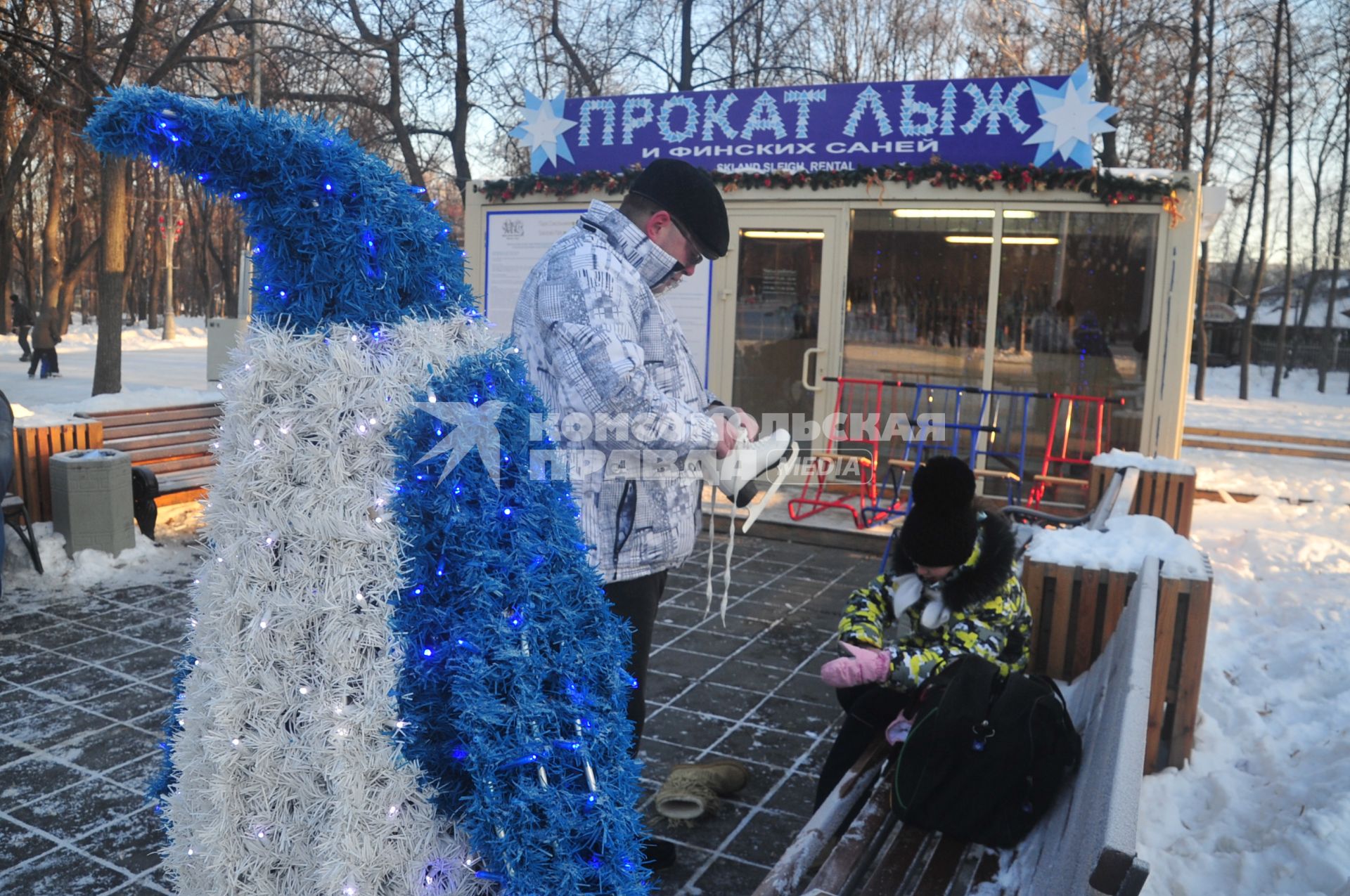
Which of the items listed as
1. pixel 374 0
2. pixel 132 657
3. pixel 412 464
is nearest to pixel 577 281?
pixel 412 464

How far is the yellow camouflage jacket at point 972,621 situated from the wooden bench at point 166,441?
216 inches

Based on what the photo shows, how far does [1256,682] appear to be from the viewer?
4.57 metres

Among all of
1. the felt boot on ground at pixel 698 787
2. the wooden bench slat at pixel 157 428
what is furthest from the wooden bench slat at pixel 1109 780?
the wooden bench slat at pixel 157 428

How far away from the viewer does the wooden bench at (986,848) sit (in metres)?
1.88

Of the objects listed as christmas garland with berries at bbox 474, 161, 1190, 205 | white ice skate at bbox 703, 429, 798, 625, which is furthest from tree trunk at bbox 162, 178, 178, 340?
white ice skate at bbox 703, 429, 798, 625

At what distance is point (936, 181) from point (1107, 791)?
7.19 metres

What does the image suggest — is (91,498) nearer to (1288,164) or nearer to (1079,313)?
(1079,313)

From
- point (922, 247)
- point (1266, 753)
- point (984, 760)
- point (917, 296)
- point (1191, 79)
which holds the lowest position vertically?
point (1266, 753)

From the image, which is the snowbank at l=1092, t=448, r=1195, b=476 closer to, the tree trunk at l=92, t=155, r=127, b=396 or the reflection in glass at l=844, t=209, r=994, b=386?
the reflection in glass at l=844, t=209, r=994, b=386

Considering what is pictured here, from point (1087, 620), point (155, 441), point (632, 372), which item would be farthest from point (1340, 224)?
point (632, 372)

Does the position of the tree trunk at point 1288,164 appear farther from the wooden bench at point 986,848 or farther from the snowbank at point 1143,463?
the wooden bench at point 986,848

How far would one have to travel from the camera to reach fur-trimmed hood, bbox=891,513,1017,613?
9.98ft

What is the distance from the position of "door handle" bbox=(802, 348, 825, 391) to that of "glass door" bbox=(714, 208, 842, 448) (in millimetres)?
11

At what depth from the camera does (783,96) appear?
28.8 feet
